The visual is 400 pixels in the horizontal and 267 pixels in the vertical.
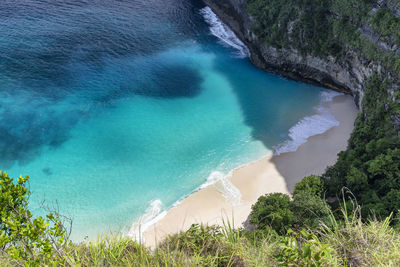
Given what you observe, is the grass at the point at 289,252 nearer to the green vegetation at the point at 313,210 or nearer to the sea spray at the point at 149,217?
the green vegetation at the point at 313,210

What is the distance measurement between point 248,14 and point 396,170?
28203mm

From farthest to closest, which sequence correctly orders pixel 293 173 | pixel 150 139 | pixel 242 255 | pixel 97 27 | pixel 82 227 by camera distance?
1. pixel 97 27
2. pixel 150 139
3. pixel 293 173
4. pixel 82 227
5. pixel 242 255

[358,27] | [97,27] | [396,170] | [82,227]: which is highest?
[358,27]

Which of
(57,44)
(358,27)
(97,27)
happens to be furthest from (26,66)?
(358,27)

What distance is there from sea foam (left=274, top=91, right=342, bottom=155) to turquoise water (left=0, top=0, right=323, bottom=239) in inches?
29.5

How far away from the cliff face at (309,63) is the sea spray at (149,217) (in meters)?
21.1

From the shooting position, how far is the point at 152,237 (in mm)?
20172

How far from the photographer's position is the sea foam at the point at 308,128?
26.7 m

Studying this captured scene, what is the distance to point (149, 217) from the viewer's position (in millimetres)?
21500

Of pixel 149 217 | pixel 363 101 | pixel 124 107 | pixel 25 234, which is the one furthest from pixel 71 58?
pixel 25 234

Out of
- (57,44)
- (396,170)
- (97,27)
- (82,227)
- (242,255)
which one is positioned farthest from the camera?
(97,27)

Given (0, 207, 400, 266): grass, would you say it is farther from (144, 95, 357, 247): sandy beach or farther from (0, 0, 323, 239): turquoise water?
(0, 0, 323, 239): turquoise water

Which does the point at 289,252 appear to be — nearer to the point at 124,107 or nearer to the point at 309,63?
the point at 124,107

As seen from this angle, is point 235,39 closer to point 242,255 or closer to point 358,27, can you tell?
point 358,27
